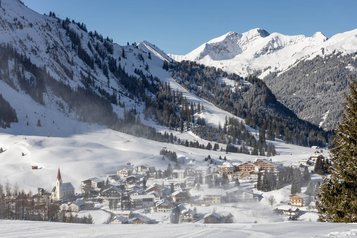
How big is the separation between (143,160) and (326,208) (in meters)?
111

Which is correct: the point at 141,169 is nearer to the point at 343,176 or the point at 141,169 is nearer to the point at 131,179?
the point at 131,179

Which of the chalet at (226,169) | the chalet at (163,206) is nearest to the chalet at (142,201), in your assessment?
the chalet at (163,206)

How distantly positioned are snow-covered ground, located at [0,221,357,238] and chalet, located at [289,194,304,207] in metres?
68.9

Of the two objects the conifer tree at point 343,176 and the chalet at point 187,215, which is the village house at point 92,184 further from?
the conifer tree at point 343,176

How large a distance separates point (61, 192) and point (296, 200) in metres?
44.8

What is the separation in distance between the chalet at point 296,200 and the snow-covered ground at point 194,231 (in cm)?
6888

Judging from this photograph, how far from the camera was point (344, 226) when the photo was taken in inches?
603

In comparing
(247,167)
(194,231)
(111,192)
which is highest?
(194,231)

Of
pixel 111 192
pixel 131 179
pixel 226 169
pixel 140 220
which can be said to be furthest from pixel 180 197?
pixel 226 169

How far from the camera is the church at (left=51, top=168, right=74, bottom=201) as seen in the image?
297ft

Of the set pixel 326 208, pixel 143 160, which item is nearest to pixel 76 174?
pixel 143 160

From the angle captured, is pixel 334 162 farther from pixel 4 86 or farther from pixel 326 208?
pixel 4 86

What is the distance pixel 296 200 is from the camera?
3302 inches

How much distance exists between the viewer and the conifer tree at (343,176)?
21938 millimetres
